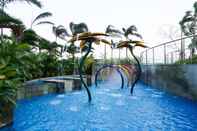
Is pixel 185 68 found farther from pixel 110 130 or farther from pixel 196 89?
pixel 110 130

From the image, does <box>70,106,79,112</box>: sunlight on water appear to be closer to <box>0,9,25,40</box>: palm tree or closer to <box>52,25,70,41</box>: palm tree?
<box>0,9,25,40</box>: palm tree

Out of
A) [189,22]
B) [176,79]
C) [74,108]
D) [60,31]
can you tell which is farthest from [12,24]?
[189,22]

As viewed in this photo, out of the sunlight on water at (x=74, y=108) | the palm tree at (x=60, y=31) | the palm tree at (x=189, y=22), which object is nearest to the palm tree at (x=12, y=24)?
the sunlight on water at (x=74, y=108)

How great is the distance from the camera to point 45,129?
547cm

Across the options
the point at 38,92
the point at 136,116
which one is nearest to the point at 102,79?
the point at 38,92

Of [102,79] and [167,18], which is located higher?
[167,18]

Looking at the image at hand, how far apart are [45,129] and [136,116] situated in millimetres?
2573

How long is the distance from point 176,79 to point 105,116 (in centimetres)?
494

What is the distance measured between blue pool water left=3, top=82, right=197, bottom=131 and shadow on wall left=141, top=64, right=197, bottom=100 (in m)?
0.59

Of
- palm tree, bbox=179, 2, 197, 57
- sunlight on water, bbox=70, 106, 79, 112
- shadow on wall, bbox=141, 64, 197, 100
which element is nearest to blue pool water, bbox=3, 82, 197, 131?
sunlight on water, bbox=70, 106, 79, 112

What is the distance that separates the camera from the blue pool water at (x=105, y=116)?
5.70 metres

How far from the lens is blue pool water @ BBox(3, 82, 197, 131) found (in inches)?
225

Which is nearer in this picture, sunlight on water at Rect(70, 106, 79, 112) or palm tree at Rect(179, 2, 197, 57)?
sunlight on water at Rect(70, 106, 79, 112)

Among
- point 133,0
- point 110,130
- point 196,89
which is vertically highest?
point 133,0
